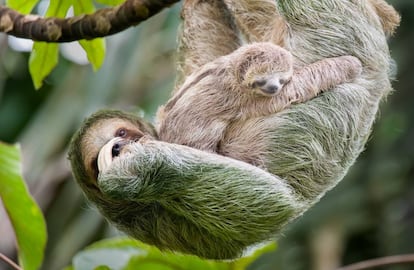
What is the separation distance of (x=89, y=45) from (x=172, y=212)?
1.05 m

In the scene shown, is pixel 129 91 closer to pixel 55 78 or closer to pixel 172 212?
pixel 55 78

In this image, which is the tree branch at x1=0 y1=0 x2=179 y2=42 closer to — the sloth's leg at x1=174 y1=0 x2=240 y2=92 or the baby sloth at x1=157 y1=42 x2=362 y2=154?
the baby sloth at x1=157 y1=42 x2=362 y2=154

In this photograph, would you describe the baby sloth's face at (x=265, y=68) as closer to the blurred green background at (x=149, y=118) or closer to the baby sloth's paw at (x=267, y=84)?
the baby sloth's paw at (x=267, y=84)

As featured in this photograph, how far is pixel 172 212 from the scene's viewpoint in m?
4.02

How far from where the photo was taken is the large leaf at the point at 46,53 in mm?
4289

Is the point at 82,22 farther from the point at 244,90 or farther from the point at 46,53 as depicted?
the point at 244,90

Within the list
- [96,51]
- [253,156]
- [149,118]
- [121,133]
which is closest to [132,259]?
[121,133]

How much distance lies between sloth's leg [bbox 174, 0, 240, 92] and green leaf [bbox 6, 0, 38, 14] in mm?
1080

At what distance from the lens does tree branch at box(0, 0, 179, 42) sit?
3.65 m

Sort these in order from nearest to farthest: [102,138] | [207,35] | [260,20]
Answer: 1. [102,138]
2. [260,20]
3. [207,35]

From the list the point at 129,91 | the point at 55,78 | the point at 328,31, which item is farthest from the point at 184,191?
the point at 55,78

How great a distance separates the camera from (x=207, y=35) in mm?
5039

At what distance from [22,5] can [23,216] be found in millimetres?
1114

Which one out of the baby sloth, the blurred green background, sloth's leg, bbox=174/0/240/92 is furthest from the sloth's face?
the blurred green background
